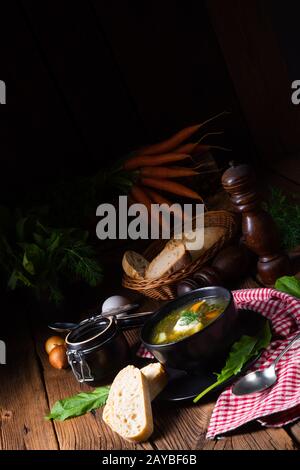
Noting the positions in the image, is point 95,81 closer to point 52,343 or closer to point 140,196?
point 140,196

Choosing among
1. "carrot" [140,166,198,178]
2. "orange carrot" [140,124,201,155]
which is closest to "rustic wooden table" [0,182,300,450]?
"carrot" [140,166,198,178]

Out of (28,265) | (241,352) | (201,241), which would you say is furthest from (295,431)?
(28,265)

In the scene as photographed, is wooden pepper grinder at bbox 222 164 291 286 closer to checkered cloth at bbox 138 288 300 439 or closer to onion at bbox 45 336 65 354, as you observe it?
checkered cloth at bbox 138 288 300 439

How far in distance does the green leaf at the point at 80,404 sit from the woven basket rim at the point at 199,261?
50 centimetres

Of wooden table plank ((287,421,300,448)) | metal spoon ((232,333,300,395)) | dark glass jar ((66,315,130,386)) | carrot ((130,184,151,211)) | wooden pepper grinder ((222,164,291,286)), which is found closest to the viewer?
wooden table plank ((287,421,300,448))

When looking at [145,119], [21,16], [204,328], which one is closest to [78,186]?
[145,119]

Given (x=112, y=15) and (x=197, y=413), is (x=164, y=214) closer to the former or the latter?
(x=112, y=15)

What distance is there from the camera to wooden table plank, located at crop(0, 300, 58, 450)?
1388 millimetres

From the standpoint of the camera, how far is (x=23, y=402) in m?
1.59

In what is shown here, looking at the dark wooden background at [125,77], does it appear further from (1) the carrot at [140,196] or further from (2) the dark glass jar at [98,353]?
(2) the dark glass jar at [98,353]

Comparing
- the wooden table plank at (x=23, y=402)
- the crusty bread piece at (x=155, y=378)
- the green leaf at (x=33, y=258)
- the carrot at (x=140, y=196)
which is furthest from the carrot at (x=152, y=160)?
the crusty bread piece at (x=155, y=378)

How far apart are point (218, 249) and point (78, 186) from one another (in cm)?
74

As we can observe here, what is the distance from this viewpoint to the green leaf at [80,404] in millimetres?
1393

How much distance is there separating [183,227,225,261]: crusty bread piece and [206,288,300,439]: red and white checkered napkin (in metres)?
0.53
